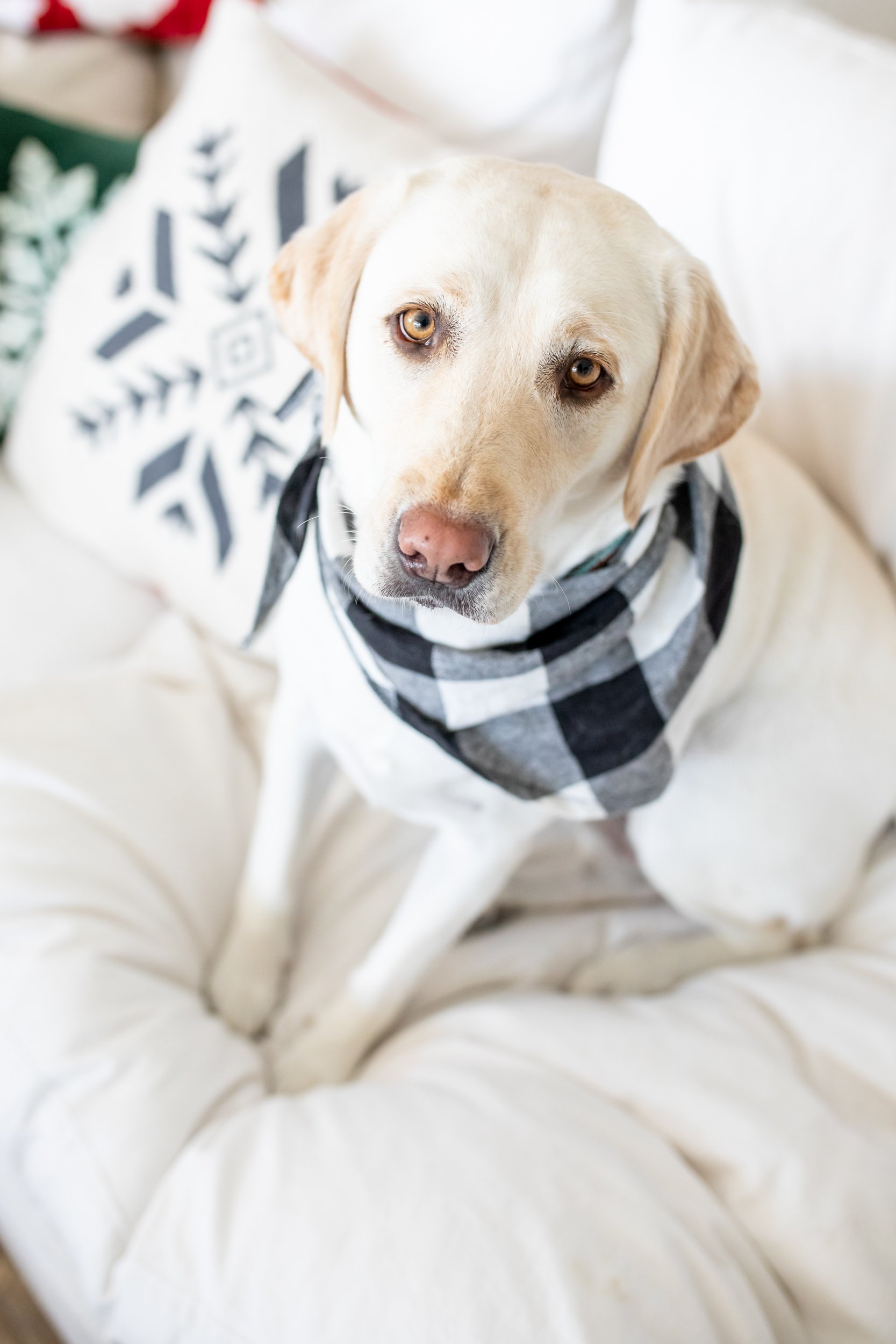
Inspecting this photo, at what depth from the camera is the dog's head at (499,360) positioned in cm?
78

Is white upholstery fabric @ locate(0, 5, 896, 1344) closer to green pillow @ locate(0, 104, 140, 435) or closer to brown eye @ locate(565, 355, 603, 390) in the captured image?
brown eye @ locate(565, 355, 603, 390)

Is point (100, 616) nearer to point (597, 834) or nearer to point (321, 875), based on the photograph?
point (321, 875)

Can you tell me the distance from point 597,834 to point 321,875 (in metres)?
0.43

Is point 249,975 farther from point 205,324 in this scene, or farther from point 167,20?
point 167,20

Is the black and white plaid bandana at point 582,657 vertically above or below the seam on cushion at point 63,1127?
above

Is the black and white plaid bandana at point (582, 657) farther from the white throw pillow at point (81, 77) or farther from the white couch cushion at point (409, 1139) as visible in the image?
the white throw pillow at point (81, 77)

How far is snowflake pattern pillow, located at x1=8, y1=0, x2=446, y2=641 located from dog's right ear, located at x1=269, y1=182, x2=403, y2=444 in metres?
0.42

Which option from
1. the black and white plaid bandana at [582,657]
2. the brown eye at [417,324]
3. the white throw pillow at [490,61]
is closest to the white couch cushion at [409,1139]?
the black and white plaid bandana at [582,657]

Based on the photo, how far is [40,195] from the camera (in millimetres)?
1617

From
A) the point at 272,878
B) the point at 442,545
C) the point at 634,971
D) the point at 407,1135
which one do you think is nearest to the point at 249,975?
the point at 272,878

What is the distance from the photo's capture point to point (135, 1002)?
1.08 meters

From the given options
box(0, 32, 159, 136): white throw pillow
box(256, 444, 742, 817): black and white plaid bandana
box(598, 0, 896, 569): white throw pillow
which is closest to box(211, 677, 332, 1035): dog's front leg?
box(256, 444, 742, 817): black and white plaid bandana

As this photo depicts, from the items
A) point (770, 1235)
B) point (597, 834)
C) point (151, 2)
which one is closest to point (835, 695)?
point (597, 834)

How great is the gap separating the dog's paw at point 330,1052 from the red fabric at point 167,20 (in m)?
1.76
